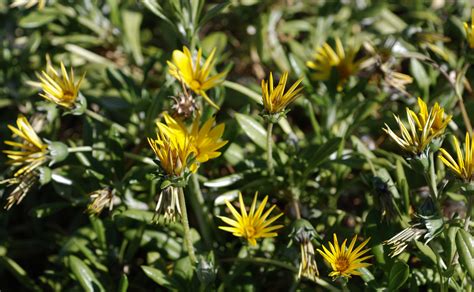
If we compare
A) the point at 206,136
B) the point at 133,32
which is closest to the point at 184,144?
the point at 206,136

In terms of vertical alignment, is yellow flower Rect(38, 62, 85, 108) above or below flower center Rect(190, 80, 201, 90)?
above

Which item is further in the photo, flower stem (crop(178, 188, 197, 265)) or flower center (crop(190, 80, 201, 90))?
flower center (crop(190, 80, 201, 90))

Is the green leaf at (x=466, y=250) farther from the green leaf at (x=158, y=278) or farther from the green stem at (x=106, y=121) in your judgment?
the green stem at (x=106, y=121)

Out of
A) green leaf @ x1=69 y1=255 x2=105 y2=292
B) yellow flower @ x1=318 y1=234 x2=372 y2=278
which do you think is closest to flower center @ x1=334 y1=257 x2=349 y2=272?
yellow flower @ x1=318 y1=234 x2=372 y2=278

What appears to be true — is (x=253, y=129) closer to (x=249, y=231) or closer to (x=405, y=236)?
(x=249, y=231)

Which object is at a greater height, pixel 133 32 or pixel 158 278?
pixel 133 32

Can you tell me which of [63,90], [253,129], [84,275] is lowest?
[84,275]

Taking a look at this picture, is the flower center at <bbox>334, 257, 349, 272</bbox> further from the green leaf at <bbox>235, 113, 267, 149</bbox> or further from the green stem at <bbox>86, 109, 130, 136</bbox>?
the green stem at <bbox>86, 109, 130, 136</bbox>
